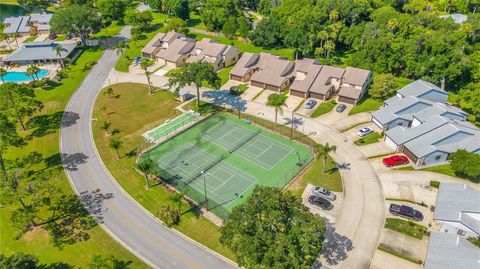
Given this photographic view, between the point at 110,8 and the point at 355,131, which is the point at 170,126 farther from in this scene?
the point at 110,8

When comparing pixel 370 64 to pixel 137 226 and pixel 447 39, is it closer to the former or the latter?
pixel 447 39

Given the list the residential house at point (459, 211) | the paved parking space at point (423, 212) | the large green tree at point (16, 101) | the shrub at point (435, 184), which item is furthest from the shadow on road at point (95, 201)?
the shrub at point (435, 184)

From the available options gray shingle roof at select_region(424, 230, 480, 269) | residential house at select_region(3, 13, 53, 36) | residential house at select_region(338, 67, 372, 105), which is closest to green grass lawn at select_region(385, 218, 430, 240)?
gray shingle roof at select_region(424, 230, 480, 269)

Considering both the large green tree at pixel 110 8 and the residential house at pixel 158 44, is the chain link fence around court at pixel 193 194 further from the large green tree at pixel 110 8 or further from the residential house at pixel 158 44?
the large green tree at pixel 110 8

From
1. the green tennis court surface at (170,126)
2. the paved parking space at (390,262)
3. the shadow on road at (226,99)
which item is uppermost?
the shadow on road at (226,99)

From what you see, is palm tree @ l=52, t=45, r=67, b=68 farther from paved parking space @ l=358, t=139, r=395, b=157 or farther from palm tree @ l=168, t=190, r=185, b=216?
paved parking space @ l=358, t=139, r=395, b=157

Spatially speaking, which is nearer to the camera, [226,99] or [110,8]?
[226,99]

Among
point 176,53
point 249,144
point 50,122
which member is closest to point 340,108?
point 249,144
